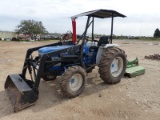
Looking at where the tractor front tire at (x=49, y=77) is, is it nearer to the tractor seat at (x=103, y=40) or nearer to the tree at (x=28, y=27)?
the tractor seat at (x=103, y=40)

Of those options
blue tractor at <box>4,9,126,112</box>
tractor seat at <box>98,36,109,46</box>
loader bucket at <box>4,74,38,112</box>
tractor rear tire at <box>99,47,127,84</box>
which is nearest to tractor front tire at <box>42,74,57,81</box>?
blue tractor at <box>4,9,126,112</box>

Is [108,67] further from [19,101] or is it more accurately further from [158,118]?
[19,101]

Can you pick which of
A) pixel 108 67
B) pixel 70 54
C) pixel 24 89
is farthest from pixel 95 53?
pixel 24 89

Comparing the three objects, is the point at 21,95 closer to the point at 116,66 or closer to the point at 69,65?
the point at 69,65

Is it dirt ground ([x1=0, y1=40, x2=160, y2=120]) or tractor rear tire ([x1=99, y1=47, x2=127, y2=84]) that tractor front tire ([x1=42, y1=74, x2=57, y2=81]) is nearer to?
dirt ground ([x1=0, y1=40, x2=160, y2=120])

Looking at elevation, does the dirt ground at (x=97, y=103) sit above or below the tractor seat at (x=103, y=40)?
below

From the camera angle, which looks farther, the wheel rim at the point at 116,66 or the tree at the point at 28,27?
the tree at the point at 28,27

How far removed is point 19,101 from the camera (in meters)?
4.14

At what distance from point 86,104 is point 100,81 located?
1800 mm

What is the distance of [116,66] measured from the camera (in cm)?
625

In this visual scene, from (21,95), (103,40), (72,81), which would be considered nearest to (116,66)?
(103,40)

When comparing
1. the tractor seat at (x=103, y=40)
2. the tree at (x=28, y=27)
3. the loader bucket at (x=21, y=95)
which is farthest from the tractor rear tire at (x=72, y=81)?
the tree at (x=28, y=27)

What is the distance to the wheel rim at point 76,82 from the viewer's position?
16.1 feet

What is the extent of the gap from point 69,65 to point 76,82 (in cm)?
53
